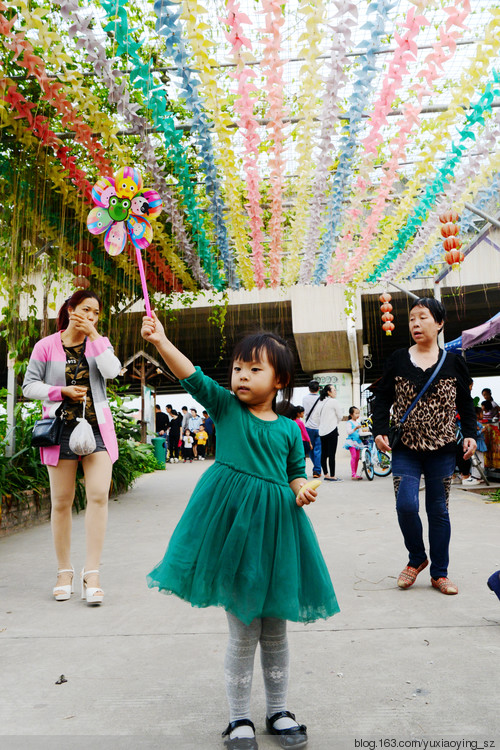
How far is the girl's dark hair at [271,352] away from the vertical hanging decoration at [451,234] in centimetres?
756

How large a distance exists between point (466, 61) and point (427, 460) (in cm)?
483

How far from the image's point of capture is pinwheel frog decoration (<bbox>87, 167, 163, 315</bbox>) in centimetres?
301

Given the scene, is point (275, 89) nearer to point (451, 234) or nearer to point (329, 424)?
point (451, 234)

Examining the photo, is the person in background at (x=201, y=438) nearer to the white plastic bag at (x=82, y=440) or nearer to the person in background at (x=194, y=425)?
the person in background at (x=194, y=425)

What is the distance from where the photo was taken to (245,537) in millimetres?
1838

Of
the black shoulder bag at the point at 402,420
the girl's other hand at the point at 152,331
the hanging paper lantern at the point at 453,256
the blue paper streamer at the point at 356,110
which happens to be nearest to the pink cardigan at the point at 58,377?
the girl's other hand at the point at 152,331

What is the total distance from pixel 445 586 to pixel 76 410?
7.91 ft

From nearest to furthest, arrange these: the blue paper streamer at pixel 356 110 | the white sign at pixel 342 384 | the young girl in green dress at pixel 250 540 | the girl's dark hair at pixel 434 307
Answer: the young girl in green dress at pixel 250 540 → the girl's dark hair at pixel 434 307 → the blue paper streamer at pixel 356 110 → the white sign at pixel 342 384

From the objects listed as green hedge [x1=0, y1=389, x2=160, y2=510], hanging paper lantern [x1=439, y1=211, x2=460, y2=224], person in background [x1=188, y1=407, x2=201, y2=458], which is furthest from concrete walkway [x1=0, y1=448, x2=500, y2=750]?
person in background [x1=188, y1=407, x2=201, y2=458]

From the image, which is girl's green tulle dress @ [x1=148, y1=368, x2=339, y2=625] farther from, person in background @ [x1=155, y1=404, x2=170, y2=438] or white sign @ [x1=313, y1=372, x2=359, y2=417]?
white sign @ [x1=313, y1=372, x2=359, y2=417]

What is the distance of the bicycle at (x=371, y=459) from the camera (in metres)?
11.0

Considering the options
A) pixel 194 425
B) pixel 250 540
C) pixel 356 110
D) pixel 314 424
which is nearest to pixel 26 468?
pixel 356 110

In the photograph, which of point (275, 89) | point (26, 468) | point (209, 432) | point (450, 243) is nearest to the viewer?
point (275, 89)

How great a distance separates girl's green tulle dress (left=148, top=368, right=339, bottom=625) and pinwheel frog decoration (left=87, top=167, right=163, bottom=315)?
126cm
